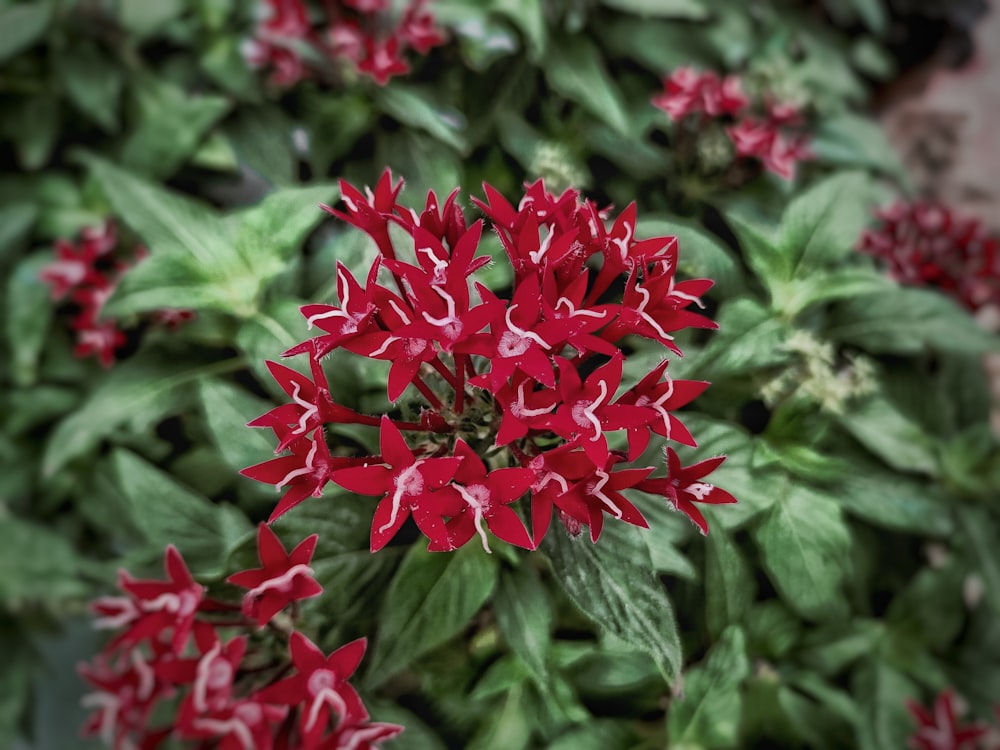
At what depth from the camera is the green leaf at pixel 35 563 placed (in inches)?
38.8

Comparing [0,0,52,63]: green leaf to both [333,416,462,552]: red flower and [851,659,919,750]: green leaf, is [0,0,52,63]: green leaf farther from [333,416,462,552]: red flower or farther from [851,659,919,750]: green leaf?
[851,659,919,750]: green leaf

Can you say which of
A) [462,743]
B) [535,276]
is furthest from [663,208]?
[462,743]

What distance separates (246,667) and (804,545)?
431 mm

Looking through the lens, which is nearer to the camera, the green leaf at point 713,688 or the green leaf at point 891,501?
the green leaf at point 713,688

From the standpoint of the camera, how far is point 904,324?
788 mm

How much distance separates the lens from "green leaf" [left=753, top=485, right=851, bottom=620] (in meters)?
0.62

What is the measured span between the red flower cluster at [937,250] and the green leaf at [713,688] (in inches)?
19.1

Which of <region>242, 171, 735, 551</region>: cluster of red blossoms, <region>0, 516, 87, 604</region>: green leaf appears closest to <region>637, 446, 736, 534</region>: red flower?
<region>242, 171, 735, 551</region>: cluster of red blossoms

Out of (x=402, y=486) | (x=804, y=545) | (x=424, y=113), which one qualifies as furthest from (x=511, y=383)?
(x=424, y=113)

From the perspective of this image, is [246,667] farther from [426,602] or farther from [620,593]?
[620,593]

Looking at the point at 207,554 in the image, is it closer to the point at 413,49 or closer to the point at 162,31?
the point at 413,49

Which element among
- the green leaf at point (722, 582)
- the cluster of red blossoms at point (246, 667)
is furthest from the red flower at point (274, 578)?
the green leaf at point (722, 582)

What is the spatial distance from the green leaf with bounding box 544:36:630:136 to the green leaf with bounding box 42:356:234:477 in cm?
44

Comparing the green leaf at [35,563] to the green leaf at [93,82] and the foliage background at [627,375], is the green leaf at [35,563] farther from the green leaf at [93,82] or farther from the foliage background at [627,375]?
the green leaf at [93,82]
